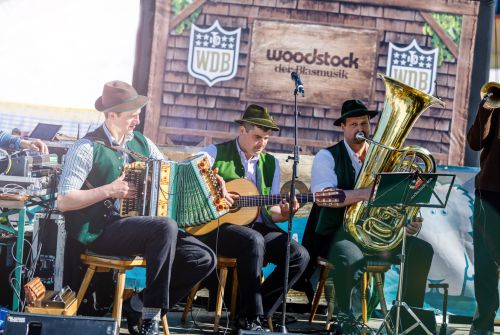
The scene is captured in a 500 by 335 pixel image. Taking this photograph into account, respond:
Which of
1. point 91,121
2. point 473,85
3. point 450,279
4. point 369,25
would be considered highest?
point 369,25

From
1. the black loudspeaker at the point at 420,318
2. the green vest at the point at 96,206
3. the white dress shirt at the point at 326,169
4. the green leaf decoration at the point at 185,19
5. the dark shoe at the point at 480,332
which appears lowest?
the dark shoe at the point at 480,332

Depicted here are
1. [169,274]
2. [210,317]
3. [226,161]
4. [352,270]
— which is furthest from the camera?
[210,317]

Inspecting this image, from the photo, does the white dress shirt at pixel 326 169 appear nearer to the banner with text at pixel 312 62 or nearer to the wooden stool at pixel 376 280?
the wooden stool at pixel 376 280

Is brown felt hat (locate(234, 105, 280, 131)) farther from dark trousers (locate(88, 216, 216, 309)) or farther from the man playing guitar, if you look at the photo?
dark trousers (locate(88, 216, 216, 309))

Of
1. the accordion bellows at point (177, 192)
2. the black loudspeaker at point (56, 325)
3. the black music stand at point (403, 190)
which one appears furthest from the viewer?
the accordion bellows at point (177, 192)

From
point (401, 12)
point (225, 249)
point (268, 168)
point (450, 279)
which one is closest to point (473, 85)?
point (401, 12)

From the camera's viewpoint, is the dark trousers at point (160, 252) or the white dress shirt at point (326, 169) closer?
the dark trousers at point (160, 252)

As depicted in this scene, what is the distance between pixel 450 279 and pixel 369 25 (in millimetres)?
2416

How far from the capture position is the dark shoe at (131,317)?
482 centimetres

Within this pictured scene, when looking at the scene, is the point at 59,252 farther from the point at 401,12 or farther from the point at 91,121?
the point at 401,12

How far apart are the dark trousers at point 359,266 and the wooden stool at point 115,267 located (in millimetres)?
1236

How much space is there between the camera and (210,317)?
5.80 meters

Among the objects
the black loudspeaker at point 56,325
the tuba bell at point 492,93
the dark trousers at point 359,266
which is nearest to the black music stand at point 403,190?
the dark trousers at point 359,266

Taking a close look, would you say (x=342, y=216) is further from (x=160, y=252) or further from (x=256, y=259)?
(x=160, y=252)
